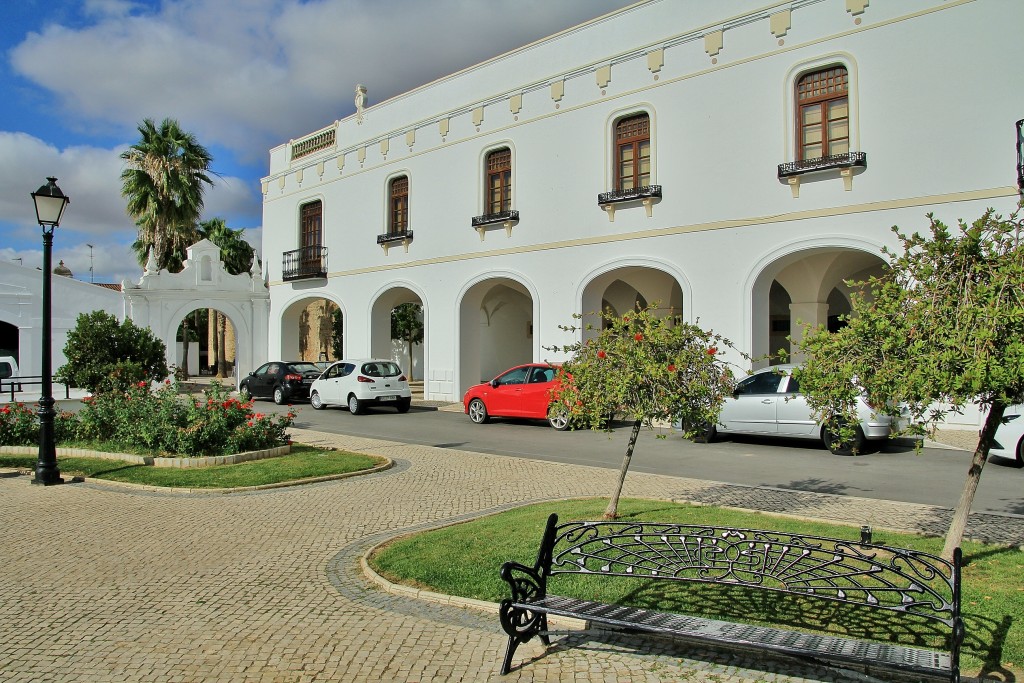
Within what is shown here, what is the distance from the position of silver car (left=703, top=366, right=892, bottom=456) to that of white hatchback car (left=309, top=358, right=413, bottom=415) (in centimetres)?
964

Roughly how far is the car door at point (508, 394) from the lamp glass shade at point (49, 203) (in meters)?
9.90

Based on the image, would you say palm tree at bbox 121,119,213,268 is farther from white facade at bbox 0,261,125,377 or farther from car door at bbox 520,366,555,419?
car door at bbox 520,366,555,419

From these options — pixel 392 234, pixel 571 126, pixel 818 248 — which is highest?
pixel 571 126

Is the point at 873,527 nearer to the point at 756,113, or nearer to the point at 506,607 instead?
the point at 506,607

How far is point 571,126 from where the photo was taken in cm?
1992

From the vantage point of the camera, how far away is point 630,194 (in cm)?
1833

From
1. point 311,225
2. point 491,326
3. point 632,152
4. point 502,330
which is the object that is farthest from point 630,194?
point 311,225

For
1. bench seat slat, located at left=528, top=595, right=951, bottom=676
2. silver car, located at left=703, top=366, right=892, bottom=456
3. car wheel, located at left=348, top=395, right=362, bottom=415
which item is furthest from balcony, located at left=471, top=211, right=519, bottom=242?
bench seat slat, located at left=528, top=595, right=951, bottom=676

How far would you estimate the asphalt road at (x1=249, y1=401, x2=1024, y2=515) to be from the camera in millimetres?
9498

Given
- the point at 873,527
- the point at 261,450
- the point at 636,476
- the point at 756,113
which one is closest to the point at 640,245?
the point at 756,113

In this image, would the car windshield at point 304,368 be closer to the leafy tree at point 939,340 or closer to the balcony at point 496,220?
the balcony at point 496,220

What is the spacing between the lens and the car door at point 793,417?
43.6 ft

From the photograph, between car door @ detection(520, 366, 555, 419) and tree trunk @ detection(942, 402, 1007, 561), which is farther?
car door @ detection(520, 366, 555, 419)

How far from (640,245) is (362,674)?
15.5 metres
